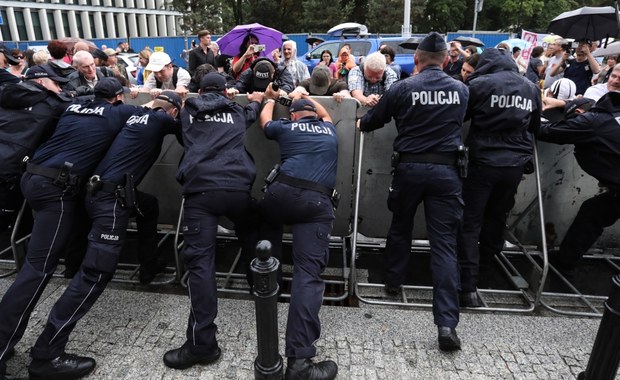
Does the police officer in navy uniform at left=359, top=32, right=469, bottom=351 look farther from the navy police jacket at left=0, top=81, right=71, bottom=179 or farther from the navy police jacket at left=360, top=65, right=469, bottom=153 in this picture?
the navy police jacket at left=0, top=81, right=71, bottom=179

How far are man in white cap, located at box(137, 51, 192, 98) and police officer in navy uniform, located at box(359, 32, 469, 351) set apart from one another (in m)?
2.67

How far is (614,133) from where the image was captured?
3.46 metres

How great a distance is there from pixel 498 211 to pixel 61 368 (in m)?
3.62

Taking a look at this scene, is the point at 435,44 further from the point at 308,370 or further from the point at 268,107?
the point at 308,370

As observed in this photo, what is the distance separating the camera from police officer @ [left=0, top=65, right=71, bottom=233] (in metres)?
3.52

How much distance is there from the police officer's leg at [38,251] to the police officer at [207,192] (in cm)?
89

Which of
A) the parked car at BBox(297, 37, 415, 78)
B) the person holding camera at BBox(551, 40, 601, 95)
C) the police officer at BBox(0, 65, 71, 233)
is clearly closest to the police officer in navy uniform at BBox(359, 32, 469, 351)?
the police officer at BBox(0, 65, 71, 233)

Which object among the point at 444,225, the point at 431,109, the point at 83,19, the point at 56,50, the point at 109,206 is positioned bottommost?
the point at 444,225

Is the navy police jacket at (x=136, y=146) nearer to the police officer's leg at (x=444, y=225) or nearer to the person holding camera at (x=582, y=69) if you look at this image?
the police officer's leg at (x=444, y=225)

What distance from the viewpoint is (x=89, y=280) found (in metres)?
2.97

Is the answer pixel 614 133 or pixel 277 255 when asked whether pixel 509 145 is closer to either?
pixel 614 133

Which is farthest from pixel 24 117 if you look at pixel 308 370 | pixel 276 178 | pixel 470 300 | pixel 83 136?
pixel 470 300

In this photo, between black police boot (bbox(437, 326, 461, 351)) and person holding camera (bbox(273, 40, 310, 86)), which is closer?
black police boot (bbox(437, 326, 461, 351))

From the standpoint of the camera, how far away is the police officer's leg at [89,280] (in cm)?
281
